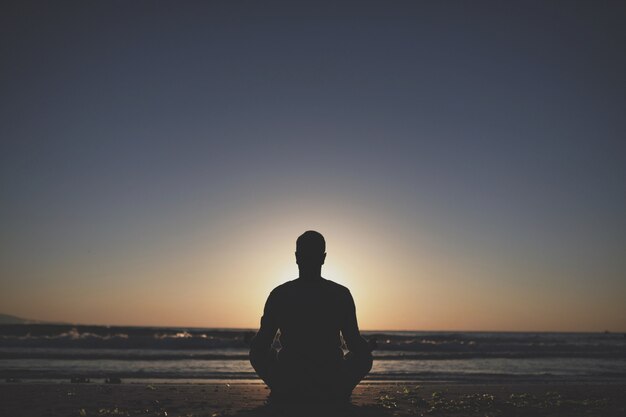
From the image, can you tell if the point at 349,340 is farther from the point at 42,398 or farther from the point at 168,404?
the point at 42,398

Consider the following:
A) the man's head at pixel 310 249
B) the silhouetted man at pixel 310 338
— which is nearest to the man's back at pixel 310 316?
the silhouetted man at pixel 310 338

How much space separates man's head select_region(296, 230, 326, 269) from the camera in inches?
207

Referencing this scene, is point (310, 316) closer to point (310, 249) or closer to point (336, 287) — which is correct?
point (336, 287)

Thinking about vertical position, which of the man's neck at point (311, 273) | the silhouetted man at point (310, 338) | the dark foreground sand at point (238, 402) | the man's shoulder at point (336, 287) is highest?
the man's neck at point (311, 273)

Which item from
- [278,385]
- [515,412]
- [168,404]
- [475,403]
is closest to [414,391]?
[475,403]

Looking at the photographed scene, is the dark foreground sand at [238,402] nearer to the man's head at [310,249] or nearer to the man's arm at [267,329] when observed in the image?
the man's arm at [267,329]

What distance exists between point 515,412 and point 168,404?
611cm

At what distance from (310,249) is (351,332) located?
91cm

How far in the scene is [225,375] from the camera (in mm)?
18250

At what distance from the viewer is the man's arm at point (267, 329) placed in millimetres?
5207

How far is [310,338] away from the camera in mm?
5164

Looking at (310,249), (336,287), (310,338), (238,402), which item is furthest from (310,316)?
(238,402)

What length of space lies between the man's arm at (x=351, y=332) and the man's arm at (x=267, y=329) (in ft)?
2.26

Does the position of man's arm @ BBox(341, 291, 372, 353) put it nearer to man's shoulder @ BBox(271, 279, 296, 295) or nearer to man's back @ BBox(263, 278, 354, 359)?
man's back @ BBox(263, 278, 354, 359)
